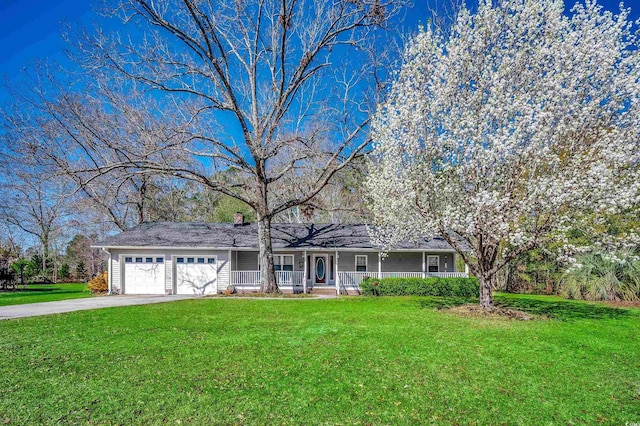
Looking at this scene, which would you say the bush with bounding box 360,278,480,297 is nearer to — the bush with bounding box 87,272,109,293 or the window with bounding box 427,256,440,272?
the window with bounding box 427,256,440,272

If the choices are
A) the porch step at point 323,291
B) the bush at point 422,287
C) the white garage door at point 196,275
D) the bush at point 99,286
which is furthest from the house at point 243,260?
the bush at point 422,287

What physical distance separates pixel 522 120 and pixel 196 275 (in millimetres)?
15934

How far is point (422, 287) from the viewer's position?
17188mm

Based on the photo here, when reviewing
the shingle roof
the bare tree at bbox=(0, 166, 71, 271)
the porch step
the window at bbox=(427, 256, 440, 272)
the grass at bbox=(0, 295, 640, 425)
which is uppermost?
the bare tree at bbox=(0, 166, 71, 271)

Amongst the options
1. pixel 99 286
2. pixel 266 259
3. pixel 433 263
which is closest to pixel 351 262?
pixel 433 263

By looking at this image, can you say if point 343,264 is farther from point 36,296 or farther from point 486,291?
point 36,296

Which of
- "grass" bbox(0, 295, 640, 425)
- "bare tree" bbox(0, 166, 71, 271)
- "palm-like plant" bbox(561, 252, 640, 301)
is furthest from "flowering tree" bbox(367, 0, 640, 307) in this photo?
"bare tree" bbox(0, 166, 71, 271)

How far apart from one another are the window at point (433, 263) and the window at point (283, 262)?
7652 millimetres

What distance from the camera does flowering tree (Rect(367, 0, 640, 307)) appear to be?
828 centimetres

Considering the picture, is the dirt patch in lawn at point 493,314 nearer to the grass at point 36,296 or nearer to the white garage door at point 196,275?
the white garage door at point 196,275

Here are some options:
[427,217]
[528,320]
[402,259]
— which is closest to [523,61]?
[427,217]

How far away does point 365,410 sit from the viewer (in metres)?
4.14

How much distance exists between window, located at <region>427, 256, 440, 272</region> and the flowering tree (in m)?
9.83

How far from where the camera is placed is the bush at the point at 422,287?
17062 millimetres
